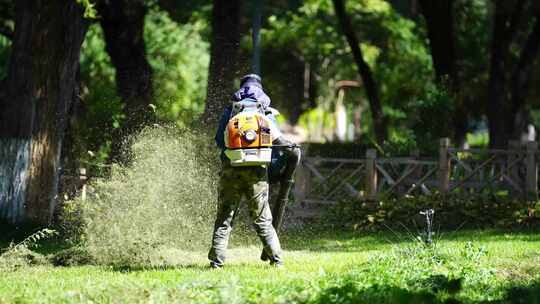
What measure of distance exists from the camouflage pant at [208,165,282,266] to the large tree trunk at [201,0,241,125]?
837cm

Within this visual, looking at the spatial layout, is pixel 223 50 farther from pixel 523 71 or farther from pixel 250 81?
pixel 523 71

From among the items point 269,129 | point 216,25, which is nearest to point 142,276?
point 269,129

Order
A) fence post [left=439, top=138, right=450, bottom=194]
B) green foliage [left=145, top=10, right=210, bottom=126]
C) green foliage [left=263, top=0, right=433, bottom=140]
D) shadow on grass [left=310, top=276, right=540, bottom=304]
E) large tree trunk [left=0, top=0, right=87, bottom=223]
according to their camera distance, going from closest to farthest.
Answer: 1. shadow on grass [left=310, top=276, right=540, bottom=304]
2. large tree trunk [left=0, top=0, right=87, bottom=223]
3. fence post [left=439, top=138, right=450, bottom=194]
4. green foliage [left=145, top=10, right=210, bottom=126]
5. green foliage [left=263, top=0, right=433, bottom=140]

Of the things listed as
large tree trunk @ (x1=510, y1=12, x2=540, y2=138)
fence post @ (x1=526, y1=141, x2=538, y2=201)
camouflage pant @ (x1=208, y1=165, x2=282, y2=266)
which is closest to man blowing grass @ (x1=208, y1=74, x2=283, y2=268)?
camouflage pant @ (x1=208, y1=165, x2=282, y2=266)

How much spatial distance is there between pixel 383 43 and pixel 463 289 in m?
34.9

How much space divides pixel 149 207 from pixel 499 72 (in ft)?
56.6

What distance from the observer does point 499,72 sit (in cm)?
2800

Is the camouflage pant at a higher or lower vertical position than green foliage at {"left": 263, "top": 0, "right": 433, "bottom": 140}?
lower

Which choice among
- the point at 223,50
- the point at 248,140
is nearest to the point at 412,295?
the point at 248,140

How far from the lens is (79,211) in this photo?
13398 mm

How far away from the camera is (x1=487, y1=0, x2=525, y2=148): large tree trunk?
91.5 ft

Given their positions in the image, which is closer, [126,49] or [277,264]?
[277,264]

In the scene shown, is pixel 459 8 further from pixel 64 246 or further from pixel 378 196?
pixel 64 246

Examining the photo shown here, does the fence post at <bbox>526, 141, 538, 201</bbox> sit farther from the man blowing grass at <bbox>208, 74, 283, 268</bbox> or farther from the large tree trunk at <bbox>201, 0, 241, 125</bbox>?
the man blowing grass at <bbox>208, 74, 283, 268</bbox>
